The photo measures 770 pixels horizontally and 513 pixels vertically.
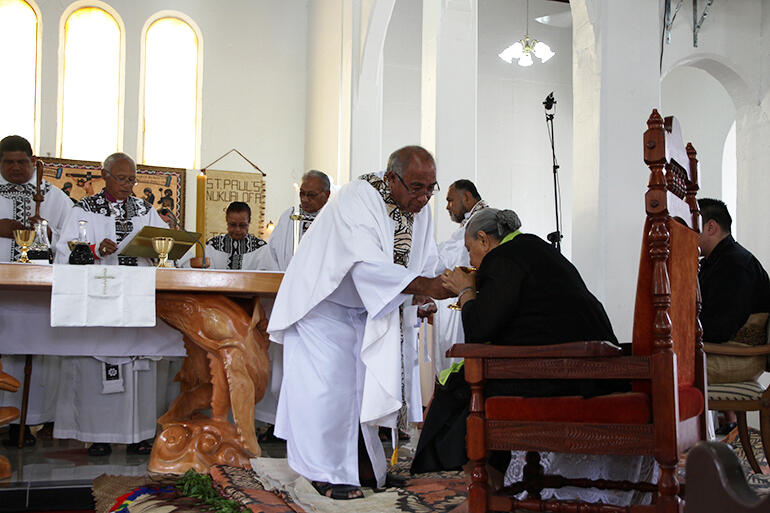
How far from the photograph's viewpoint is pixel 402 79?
12.2 metres

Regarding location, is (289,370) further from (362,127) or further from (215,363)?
(362,127)

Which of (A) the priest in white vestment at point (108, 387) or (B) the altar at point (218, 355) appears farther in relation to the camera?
(A) the priest in white vestment at point (108, 387)

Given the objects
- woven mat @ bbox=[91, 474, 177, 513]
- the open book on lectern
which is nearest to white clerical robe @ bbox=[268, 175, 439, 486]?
woven mat @ bbox=[91, 474, 177, 513]

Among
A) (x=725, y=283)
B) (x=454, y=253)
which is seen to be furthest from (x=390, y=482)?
(x=454, y=253)

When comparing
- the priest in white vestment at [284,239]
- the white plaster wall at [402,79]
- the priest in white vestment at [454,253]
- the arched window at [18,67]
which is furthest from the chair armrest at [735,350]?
the arched window at [18,67]

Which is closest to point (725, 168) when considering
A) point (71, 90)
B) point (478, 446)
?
point (71, 90)

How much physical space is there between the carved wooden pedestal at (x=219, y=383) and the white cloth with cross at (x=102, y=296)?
21 centimetres

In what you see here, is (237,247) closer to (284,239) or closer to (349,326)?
(284,239)

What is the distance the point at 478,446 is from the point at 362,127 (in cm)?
728

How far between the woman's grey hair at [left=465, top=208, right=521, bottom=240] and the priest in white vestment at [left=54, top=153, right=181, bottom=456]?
2.64 meters

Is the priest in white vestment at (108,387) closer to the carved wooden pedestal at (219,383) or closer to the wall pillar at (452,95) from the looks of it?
the carved wooden pedestal at (219,383)

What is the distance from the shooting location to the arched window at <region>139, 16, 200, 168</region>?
12039 mm

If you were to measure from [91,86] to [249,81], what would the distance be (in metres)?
2.37

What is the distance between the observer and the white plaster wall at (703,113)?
1140 cm
